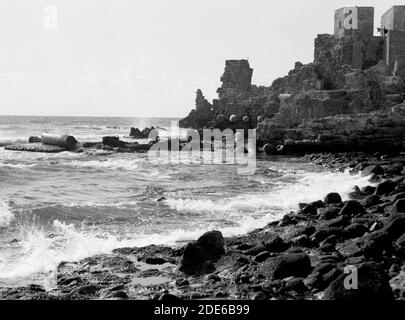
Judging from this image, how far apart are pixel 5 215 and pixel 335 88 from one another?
108 ft

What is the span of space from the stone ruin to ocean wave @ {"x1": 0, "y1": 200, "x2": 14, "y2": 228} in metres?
20.4

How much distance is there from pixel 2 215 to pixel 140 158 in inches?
716

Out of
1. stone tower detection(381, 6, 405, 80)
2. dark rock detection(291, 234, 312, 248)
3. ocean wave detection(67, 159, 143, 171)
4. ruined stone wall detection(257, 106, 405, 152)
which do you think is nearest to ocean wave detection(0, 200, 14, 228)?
dark rock detection(291, 234, 312, 248)

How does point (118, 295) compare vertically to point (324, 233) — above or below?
below

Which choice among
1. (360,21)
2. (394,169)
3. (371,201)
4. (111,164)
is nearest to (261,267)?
(371,201)

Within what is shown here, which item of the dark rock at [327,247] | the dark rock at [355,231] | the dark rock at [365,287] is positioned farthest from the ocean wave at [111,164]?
the dark rock at [365,287]

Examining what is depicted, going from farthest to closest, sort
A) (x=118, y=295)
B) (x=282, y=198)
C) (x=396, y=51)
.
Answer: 1. (x=396, y=51)
2. (x=282, y=198)
3. (x=118, y=295)

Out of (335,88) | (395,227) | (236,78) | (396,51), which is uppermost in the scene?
(396,51)

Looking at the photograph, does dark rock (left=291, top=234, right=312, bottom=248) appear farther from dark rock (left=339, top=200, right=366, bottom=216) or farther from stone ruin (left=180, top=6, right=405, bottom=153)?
stone ruin (left=180, top=6, right=405, bottom=153)

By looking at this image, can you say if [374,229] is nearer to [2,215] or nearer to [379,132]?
[2,215]

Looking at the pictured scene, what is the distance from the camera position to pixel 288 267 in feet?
26.0

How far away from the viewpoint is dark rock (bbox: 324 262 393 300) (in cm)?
Answer: 636

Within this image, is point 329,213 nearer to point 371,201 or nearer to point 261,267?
point 371,201
